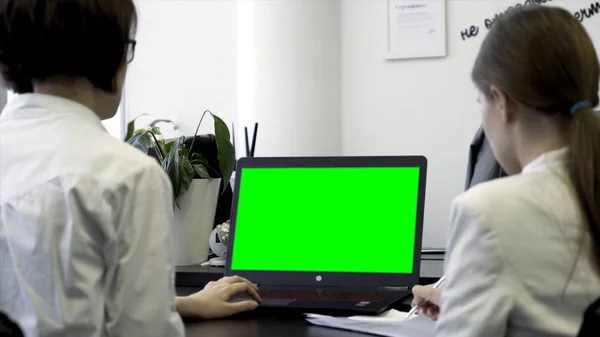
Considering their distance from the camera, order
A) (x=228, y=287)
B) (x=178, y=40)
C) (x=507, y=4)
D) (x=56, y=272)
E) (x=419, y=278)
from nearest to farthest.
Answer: (x=56, y=272)
(x=228, y=287)
(x=419, y=278)
(x=507, y=4)
(x=178, y=40)

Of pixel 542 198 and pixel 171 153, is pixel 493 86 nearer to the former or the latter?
pixel 542 198

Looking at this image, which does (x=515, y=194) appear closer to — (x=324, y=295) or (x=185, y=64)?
(x=324, y=295)

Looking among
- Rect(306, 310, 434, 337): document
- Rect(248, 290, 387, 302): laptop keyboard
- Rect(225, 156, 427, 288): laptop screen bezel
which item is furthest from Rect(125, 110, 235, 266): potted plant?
Rect(306, 310, 434, 337): document

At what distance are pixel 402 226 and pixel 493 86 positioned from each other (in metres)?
0.50

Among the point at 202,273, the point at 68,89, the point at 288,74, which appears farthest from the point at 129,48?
the point at 288,74

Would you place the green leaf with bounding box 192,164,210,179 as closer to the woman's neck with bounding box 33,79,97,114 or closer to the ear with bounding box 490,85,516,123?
the woman's neck with bounding box 33,79,97,114

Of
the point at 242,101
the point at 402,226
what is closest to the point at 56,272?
the point at 402,226

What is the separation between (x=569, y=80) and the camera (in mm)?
955

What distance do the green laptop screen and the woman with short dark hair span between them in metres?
0.56

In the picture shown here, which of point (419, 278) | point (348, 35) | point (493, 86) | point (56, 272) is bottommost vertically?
point (419, 278)

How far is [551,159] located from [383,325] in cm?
37

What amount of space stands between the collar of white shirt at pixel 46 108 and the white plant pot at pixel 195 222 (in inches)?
29.4

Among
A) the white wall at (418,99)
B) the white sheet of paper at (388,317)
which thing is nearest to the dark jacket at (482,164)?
the white sheet of paper at (388,317)

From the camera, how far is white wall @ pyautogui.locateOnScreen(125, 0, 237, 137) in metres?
3.26
